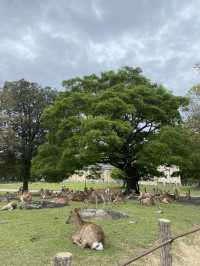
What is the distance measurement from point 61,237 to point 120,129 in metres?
11.7

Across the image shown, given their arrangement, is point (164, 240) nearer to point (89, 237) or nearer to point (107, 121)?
point (89, 237)

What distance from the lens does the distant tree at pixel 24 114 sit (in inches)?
1153

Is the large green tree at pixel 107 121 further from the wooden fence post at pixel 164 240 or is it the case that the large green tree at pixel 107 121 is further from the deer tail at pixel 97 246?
the wooden fence post at pixel 164 240

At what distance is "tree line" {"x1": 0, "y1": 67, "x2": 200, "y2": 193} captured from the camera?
65.8 ft

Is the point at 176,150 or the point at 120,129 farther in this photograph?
the point at 176,150

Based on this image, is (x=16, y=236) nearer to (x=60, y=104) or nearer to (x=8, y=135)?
(x=60, y=104)

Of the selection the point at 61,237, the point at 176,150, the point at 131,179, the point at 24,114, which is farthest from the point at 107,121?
the point at 24,114

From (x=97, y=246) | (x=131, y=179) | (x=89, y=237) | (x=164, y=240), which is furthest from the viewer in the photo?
(x=131, y=179)

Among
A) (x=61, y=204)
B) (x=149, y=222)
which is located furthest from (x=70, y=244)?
(x=61, y=204)

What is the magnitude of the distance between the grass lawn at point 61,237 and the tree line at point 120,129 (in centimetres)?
710

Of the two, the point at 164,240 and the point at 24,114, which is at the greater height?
the point at 24,114

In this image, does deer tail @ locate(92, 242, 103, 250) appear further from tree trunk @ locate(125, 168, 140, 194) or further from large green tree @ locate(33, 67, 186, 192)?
tree trunk @ locate(125, 168, 140, 194)

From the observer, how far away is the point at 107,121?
19.2m

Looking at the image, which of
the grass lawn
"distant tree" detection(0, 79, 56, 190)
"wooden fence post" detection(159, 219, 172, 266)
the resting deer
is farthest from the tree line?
"wooden fence post" detection(159, 219, 172, 266)
